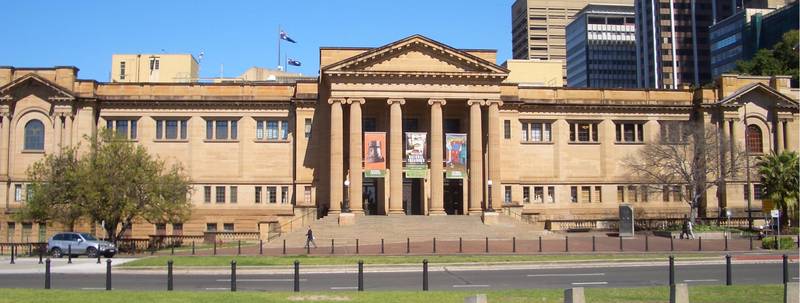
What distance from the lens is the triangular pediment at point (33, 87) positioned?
62875 mm

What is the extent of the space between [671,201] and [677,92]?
9685 millimetres

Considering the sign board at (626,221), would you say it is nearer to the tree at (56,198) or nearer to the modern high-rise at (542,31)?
the tree at (56,198)

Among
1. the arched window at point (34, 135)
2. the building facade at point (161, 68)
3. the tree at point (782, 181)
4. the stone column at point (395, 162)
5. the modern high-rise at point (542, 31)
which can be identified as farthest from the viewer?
the modern high-rise at point (542, 31)

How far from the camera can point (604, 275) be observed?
2773cm

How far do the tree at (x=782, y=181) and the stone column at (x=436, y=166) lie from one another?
75.2ft

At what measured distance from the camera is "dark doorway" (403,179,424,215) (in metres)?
66.2

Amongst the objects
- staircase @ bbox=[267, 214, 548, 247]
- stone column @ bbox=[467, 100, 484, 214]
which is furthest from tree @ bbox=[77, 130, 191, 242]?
stone column @ bbox=[467, 100, 484, 214]

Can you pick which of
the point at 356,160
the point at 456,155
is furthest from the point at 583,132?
the point at 356,160

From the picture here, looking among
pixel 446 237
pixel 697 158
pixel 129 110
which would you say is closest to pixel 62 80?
pixel 129 110

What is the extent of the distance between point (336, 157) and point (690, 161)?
93.8 ft

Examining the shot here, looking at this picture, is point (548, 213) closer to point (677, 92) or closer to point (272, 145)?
point (677, 92)

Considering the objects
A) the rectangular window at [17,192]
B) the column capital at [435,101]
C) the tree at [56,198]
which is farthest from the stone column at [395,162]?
the rectangular window at [17,192]

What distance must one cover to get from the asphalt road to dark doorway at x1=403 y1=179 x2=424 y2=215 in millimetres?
35805

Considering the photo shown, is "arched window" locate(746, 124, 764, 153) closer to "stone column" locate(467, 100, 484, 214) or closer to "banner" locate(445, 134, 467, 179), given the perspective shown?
"stone column" locate(467, 100, 484, 214)
